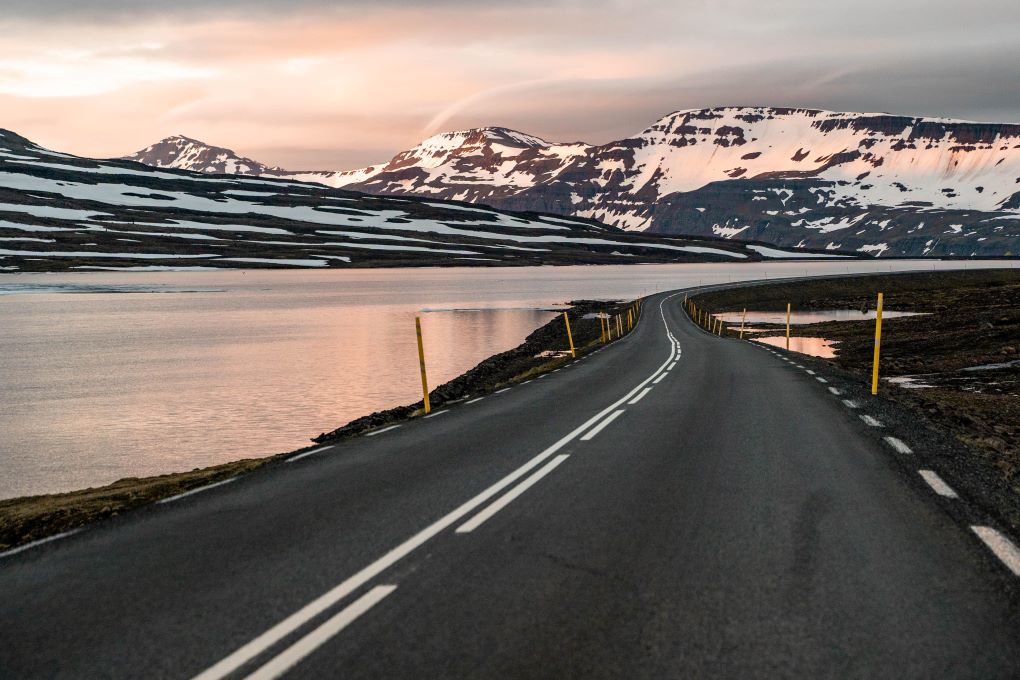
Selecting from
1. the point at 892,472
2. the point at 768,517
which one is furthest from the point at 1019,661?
the point at 892,472

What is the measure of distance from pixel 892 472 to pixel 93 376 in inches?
1488

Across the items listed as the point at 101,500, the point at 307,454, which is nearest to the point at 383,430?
the point at 307,454

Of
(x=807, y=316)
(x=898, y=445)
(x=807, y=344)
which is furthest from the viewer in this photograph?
(x=807, y=316)

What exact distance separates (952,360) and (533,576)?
30.0m

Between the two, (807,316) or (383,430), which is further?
(807,316)

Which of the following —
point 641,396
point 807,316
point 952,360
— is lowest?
point 807,316

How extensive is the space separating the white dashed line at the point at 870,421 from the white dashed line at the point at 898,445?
151 cm

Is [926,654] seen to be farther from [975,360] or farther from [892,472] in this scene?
[975,360]

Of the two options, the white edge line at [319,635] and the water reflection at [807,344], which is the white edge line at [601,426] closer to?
the white edge line at [319,635]

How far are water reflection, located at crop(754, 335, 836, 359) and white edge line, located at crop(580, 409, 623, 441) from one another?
28.9 m

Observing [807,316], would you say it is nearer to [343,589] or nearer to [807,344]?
[807,344]

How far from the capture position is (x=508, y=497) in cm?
977

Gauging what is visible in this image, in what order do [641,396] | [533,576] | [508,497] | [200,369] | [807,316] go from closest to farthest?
[533,576]
[508,497]
[641,396]
[200,369]
[807,316]

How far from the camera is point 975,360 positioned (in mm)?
31859
